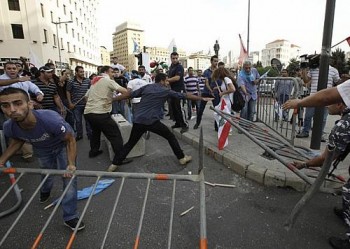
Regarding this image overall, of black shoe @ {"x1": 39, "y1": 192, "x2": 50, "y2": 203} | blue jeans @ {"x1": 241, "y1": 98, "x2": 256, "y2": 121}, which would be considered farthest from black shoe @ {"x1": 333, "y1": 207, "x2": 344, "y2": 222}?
blue jeans @ {"x1": 241, "y1": 98, "x2": 256, "y2": 121}

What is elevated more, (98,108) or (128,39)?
(128,39)

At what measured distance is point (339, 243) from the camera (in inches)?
93.2

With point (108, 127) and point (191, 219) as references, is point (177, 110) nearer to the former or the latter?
point (108, 127)

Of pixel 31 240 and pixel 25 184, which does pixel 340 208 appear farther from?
pixel 25 184

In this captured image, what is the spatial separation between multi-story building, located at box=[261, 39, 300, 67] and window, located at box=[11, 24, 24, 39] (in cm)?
9410

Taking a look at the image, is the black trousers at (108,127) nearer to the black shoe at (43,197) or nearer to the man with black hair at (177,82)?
the black shoe at (43,197)

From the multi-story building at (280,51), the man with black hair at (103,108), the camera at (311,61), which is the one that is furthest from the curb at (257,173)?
the multi-story building at (280,51)

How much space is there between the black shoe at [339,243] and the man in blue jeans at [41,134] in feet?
8.43

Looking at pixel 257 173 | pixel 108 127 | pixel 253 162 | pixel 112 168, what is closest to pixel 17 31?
pixel 108 127

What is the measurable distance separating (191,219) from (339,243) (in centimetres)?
149

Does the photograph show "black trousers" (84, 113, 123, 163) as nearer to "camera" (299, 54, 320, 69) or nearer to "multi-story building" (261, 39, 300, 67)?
"camera" (299, 54, 320, 69)

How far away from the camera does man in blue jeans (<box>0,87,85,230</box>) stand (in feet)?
7.39

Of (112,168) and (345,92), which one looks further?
(112,168)

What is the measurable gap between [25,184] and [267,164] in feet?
13.0
